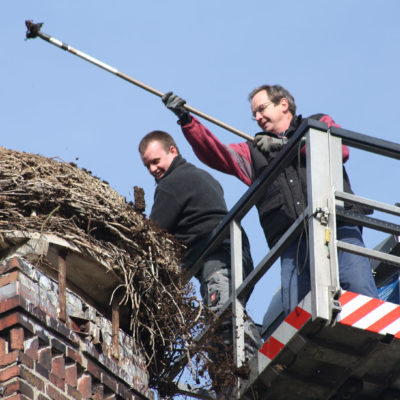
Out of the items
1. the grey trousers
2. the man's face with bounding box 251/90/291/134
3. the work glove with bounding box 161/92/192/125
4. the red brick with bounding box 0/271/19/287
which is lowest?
the red brick with bounding box 0/271/19/287

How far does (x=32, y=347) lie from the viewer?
789cm

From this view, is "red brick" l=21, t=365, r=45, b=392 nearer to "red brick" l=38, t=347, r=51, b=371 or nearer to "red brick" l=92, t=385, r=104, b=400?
"red brick" l=38, t=347, r=51, b=371

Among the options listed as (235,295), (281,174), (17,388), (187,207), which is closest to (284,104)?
(281,174)

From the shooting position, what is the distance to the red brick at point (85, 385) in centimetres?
822

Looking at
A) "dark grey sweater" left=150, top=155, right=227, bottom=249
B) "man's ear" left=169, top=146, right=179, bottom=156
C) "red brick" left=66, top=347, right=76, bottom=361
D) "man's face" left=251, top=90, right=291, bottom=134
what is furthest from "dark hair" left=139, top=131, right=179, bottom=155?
"red brick" left=66, top=347, right=76, bottom=361

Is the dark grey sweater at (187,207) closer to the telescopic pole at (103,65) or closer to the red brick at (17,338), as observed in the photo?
the telescopic pole at (103,65)

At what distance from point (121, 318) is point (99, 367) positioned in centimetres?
101

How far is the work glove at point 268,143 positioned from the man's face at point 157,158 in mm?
1290

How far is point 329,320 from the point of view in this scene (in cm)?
798

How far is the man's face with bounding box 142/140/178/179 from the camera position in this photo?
10836 millimetres

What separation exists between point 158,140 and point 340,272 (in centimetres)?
283

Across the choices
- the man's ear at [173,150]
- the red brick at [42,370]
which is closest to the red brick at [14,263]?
the red brick at [42,370]

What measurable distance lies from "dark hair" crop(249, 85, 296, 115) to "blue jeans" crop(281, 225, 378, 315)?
161 centimetres

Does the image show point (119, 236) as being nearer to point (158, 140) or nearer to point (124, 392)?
point (124, 392)
